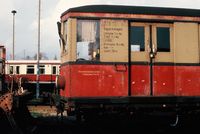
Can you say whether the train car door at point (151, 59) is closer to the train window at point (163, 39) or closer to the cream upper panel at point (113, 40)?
the train window at point (163, 39)

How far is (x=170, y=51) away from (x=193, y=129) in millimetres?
2740

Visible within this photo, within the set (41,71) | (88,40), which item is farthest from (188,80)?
(41,71)

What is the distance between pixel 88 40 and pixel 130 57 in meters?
1.27

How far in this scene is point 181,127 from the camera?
12.5 m

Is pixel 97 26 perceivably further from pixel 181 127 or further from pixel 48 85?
pixel 48 85

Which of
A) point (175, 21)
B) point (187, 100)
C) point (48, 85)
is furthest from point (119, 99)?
point (48, 85)

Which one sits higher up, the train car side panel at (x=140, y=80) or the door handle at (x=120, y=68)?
the door handle at (x=120, y=68)

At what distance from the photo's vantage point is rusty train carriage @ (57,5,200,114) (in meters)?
11.2

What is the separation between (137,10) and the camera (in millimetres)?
11625

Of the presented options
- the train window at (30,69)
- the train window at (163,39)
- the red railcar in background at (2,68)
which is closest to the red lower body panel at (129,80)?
the train window at (163,39)

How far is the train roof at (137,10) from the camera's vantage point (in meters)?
11.4

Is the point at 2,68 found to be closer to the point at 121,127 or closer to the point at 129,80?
the point at 121,127

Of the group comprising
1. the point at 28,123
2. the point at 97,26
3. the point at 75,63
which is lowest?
the point at 28,123

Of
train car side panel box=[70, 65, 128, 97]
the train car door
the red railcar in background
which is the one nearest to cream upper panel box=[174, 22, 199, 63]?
the train car door
